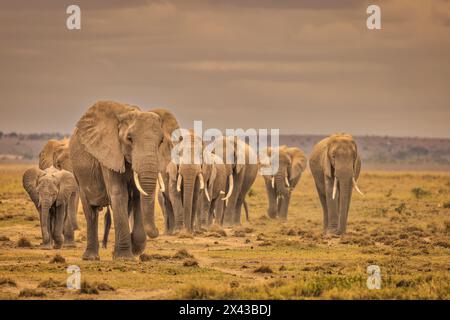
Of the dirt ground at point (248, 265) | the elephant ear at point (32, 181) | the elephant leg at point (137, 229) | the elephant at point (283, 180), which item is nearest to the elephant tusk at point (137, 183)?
the elephant leg at point (137, 229)

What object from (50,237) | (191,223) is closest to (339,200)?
(191,223)

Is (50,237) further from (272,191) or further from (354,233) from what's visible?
(272,191)

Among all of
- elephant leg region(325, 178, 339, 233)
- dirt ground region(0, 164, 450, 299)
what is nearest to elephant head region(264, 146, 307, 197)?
dirt ground region(0, 164, 450, 299)

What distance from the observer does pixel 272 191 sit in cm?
4375

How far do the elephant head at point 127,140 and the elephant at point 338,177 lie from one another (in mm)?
10191

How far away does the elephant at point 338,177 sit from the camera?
3238 cm

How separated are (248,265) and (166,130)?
3.31 meters

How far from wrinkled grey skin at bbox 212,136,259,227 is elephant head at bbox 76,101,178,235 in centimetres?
1477

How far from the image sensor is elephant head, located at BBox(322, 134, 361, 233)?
32344 mm

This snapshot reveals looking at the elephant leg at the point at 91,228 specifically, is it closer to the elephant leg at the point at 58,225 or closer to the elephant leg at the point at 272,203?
the elephant leg at the point at 58,225

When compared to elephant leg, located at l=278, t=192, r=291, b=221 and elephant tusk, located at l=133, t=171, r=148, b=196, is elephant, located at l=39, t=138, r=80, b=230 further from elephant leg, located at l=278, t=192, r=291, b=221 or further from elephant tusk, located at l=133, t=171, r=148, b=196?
elephant leg, located at l=278, t=192, r=291, b=221

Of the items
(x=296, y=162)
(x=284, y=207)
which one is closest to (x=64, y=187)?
(x=284, y=207)

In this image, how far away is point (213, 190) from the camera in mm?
34844
